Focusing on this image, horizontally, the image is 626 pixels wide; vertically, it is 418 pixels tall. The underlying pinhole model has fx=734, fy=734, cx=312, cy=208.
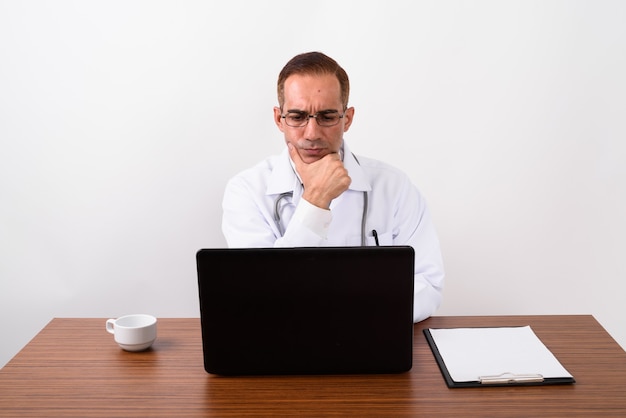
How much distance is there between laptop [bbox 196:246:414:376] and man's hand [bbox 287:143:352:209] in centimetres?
67

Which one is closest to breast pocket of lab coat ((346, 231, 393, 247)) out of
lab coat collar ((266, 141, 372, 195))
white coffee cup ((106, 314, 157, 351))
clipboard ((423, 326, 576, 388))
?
lab coat collar ((266, 141, 372, 195))

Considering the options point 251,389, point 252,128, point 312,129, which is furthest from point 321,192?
point 252,128

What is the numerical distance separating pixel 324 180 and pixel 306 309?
768mm

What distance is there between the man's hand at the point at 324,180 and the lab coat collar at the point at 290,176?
149mm

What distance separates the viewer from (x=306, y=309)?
161cm

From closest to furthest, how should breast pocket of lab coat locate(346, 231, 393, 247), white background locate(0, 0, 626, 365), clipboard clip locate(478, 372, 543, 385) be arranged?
clipboard clip locate(478, 372, 543, 385), breast pocket of lab coat locate(346, 231, 393, 247), white background locate(0, 0, 626, 365)

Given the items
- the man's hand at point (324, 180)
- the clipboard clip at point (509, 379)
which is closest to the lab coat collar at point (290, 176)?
the man's hand at point (324, 180)

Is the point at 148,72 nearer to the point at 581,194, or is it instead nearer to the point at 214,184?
the point at 214,184

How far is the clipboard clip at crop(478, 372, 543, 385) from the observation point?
1.62 m

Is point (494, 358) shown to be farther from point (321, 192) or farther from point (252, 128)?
point (252, 128)

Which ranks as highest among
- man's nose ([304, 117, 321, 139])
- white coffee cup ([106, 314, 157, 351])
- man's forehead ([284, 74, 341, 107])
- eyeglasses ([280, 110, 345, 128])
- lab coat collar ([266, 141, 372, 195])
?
man's forehead ([284, 74, 341, 107])

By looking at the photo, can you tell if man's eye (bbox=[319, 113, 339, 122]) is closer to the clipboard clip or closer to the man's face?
the man's face

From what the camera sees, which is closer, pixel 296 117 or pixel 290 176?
pixel 296 117

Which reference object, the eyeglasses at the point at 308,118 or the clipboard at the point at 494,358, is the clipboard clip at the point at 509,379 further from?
the eyeglasses at the point at 308,118
